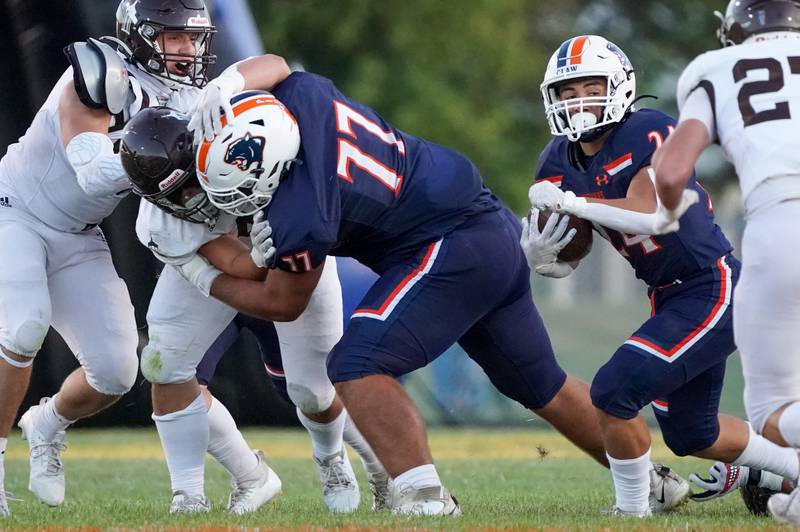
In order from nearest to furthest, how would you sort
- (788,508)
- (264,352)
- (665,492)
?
(788,508) < (665,492) < (264,352)

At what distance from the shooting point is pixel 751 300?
158 inches

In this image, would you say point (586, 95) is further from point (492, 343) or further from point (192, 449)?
point (192, 449)

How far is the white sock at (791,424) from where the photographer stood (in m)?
3.98

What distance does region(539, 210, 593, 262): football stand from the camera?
497 cm

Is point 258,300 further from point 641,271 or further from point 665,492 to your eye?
point 665,492

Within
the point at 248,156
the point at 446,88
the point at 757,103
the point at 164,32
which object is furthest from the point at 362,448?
the point at 446,88

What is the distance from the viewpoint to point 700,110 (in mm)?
4113

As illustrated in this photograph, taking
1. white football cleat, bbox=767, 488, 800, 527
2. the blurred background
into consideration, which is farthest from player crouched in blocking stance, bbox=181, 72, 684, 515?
the blurred background

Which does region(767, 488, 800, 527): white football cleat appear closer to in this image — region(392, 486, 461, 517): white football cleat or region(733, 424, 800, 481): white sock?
region(733, 424, 800, 481): white sock

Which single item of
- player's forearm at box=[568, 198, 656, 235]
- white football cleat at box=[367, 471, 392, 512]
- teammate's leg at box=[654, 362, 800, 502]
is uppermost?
player's forearm at box=[568, 198, 656, 235]

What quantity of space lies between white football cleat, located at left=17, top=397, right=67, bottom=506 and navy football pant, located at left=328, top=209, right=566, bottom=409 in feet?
5.35

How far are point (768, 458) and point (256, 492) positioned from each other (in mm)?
2013

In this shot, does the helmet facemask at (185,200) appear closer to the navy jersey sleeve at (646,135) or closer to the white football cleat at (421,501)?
the white football cleat at (421,501)

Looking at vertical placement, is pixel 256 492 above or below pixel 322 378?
below
